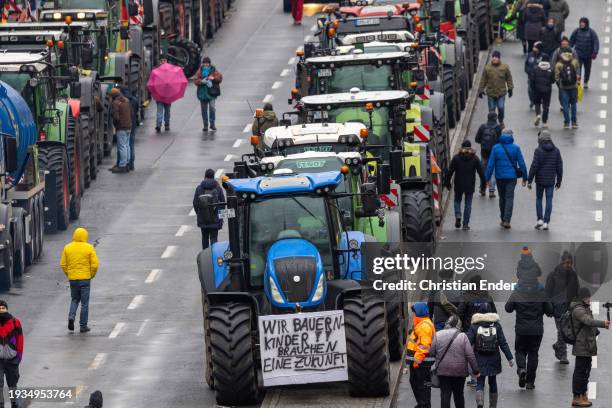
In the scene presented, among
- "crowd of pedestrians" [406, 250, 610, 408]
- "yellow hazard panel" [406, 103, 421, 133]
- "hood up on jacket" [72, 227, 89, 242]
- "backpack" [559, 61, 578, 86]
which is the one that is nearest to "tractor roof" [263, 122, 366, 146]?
"hood up on jacket" [72, 227, 89, 242]

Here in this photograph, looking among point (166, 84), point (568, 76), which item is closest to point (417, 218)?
point (568, 76)

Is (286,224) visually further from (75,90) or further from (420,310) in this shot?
(75,90)

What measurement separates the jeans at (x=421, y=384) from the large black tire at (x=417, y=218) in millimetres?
7108

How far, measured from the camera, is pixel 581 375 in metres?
26.9

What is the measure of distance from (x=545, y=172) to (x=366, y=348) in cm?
1146

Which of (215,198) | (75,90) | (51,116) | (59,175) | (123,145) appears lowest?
(123,145)

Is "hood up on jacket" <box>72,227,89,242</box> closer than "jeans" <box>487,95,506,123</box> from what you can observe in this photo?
Yes

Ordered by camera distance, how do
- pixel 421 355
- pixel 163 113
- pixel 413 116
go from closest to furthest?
1. pixel 421 355
2. pixel 413 116
3. pixel 163 113

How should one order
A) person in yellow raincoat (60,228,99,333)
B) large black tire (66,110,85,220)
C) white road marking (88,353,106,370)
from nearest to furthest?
1. white road marking (88,353,106,370)
2. person in yellow raincoat (60,228,99,333)
3. large black tire (66,110,85,220)

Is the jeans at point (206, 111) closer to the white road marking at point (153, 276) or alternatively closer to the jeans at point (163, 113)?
the jeans at point (163, 113)

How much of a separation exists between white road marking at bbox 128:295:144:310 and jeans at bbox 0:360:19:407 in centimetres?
566

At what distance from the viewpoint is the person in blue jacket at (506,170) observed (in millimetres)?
36969

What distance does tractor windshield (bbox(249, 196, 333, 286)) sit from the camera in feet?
87.8

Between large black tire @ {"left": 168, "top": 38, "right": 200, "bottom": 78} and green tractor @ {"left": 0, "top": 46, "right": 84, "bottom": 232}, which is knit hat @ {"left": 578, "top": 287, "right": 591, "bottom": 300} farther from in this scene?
large black tire @ {"left": 168, "top": 38, "right": 200, "bottom": 78}
